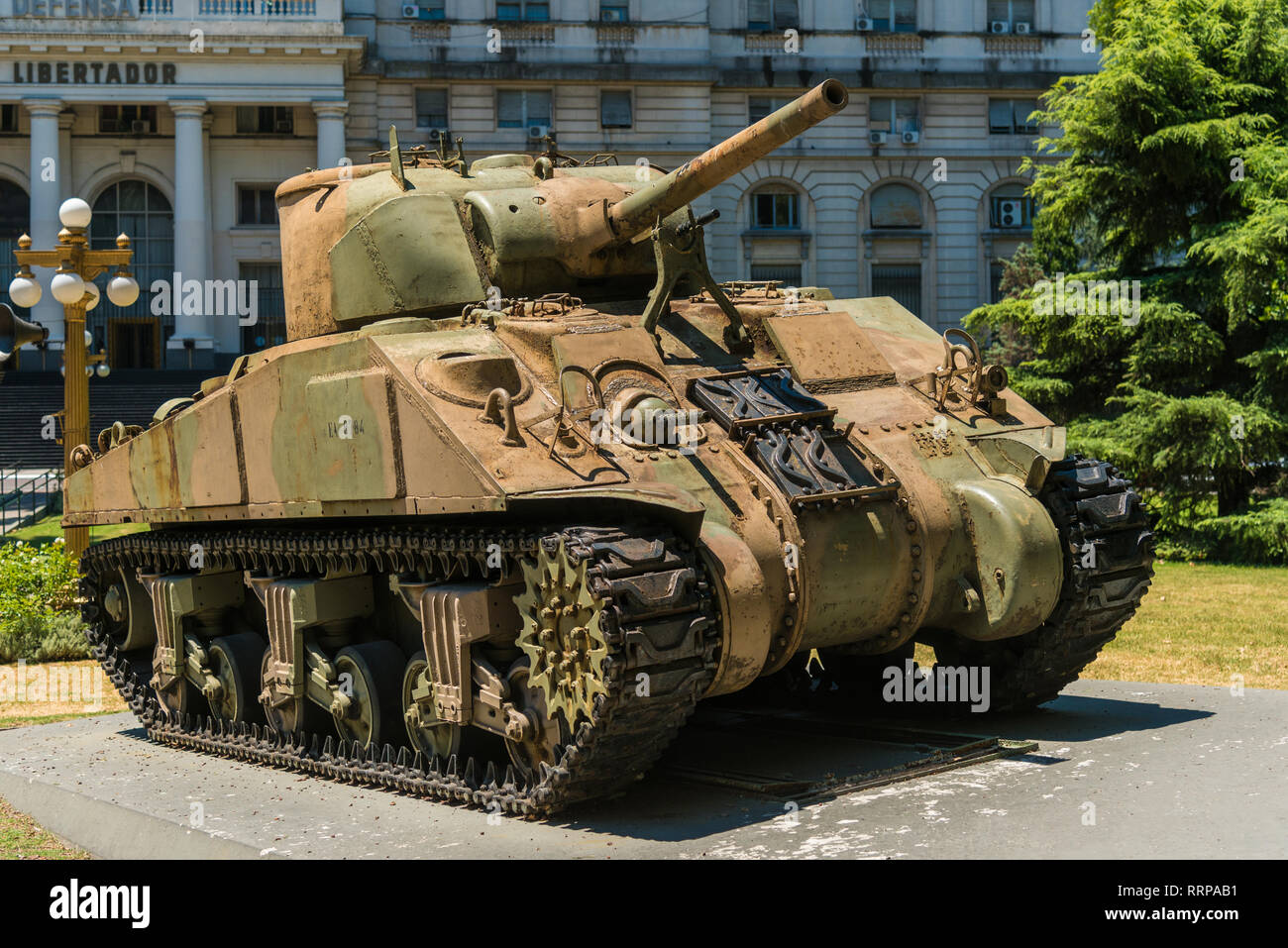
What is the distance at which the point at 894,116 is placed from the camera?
169ft

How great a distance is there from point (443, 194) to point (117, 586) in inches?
196

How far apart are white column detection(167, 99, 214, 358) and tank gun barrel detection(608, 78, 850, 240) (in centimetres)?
3757

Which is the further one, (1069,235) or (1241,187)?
(1069,235)

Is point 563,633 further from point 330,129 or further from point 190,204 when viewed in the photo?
point 190,204

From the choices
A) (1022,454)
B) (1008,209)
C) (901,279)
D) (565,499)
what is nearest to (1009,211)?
(1008,209)

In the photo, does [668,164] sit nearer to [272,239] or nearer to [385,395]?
[272,239]

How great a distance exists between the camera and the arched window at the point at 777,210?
5100 centimetres

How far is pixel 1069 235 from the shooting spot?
28234 millimetres

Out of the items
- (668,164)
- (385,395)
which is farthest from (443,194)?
(668,164)

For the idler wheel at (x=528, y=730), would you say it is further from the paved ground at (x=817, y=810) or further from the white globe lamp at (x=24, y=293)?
the white globe lamp at (x=24, y=293)

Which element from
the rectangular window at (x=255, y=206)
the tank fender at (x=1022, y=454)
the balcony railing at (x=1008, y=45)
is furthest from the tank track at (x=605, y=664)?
the balcony railing at (x=1008, y=45)

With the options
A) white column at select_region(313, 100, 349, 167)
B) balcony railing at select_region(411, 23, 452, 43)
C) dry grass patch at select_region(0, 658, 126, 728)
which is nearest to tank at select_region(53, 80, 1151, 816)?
dry grass patch at select_region(0, 658, 126, 728)

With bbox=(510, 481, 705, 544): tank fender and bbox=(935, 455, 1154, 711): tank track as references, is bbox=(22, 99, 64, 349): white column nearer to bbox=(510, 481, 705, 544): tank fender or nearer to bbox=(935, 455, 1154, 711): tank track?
bbox=(935, 455, 1154, 711): tank track

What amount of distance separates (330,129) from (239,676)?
123ft
